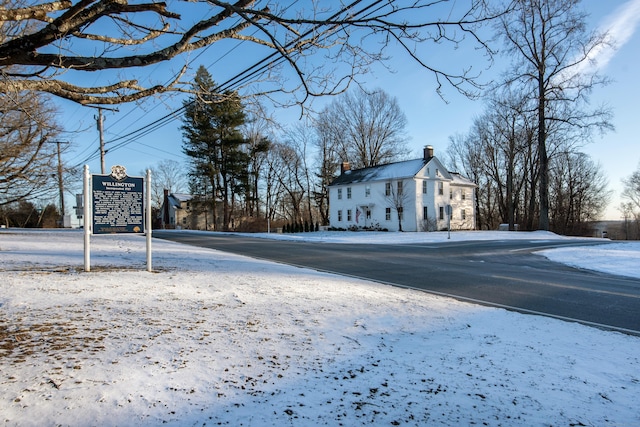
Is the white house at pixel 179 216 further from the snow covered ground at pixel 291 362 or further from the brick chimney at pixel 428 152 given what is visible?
the snow covered ground at pixel 291 362

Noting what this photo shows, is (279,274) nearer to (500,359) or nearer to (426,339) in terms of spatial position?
(426,339)

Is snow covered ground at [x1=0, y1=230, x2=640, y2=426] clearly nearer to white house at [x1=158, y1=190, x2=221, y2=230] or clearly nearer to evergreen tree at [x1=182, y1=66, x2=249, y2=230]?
evergreen tree at [x1=182, y1=66, x2=249, y2=230]

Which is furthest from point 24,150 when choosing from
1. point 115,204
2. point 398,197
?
point 398,197

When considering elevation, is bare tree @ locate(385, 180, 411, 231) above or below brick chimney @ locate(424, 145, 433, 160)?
below

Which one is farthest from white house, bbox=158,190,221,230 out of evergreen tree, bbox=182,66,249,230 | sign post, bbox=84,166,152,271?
sign post, bbox=84,166,152,271

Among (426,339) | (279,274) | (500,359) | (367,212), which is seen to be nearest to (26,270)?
(279,274)

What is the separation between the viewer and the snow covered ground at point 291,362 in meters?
2.97

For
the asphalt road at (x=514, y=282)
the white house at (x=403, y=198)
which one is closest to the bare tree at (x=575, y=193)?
the white house at (x=403, y=198)

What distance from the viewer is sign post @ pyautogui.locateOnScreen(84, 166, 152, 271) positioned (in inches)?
345

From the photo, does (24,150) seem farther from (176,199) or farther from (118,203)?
(176,199)

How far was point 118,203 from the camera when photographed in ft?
29.8

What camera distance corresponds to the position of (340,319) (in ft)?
18.2

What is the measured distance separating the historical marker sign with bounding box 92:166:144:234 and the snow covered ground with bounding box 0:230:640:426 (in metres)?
2.15

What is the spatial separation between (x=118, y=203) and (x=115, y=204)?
0.06 m
